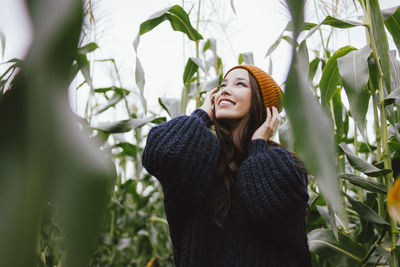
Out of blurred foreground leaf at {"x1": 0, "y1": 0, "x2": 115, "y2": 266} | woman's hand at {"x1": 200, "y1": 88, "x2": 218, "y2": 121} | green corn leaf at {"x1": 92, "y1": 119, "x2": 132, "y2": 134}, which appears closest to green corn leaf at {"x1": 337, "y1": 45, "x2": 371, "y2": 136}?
woman's hand at {"x1": 200, "y1": 88, "x2": 218, "y2": 121}

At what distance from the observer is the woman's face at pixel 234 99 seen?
2.81ft

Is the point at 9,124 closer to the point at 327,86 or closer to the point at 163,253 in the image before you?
the point at 327,86

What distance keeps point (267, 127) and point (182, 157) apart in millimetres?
254

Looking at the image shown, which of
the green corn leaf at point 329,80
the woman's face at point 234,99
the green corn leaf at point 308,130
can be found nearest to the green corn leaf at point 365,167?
the green corn leaf at point 329,80

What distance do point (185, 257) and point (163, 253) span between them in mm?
1110

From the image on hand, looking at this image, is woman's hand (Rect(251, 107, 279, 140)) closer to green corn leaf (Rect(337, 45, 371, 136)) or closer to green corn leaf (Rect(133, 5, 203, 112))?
green corn leaf (Rect(337, 45, 371, 136))

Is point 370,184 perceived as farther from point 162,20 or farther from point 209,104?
point 162,20

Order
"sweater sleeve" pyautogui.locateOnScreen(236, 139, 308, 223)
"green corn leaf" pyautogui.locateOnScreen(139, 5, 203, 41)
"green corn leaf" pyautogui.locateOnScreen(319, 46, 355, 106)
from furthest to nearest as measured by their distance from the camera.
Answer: "green corn leaf" pyautogui.locateOnScreen(139, 5, 203, 41), "green corn leaf" pyautogui.locateOnScreen(319, 46, 355, 106), "sweater sleeve" pyautogui.locateOnScreen(236, 139, 308, 223)

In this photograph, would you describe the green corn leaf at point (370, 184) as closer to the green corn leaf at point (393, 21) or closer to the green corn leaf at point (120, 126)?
the green corn leaf at point (393, 21)

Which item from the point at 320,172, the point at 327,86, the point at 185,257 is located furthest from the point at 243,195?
the point at 320,172

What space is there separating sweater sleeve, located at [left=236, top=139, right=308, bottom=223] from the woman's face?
14 cm

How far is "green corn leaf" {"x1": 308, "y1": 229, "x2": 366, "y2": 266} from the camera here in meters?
0.82

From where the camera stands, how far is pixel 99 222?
0.09 metres

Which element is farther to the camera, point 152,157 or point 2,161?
point 152,157
